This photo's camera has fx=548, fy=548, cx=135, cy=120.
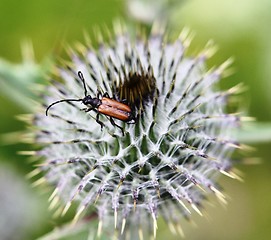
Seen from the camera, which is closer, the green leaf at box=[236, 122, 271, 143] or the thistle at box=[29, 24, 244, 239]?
the thistle at box=[29, 24, 244, 239]

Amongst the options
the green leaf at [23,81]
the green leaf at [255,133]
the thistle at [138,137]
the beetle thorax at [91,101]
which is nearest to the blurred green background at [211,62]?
the green leaf at [23,81]

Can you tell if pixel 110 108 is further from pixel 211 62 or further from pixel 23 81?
pixel 211 62

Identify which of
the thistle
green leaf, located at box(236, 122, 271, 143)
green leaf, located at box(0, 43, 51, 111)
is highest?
green leaf, located at box(0, 43, 51, 111)

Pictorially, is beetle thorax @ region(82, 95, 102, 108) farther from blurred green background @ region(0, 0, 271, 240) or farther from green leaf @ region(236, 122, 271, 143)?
blurred green background @ region(0, 0, 271, 240)

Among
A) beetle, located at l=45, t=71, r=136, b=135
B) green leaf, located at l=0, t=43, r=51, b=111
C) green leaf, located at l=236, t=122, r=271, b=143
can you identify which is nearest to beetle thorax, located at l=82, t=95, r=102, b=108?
beetle, located at l=45, t=71, r=136, b=135

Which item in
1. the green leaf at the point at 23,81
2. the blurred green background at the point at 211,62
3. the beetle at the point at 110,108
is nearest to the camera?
the beetle at the point at 110,108

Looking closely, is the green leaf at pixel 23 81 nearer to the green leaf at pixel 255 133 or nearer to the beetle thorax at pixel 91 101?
the beetle thorax at pixel 91 101

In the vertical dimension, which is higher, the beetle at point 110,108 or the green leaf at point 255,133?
the beetle at point 110,108

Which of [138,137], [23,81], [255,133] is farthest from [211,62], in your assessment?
[138,137]
